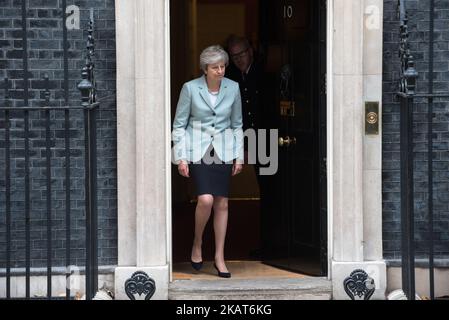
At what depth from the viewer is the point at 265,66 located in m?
9.15

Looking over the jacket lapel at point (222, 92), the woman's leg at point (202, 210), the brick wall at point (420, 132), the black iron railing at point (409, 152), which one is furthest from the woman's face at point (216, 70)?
the black iron railing at point (409, 152)

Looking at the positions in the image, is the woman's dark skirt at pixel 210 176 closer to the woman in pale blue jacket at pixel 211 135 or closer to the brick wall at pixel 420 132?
the woman in pale blue jacket at pixel 211 135

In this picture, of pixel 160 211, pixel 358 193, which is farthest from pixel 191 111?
pixel 358 193

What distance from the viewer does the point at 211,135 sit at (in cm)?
823

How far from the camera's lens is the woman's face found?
812cm

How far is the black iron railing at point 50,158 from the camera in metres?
7.20

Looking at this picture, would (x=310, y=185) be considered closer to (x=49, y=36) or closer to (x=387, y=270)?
(x=387, y=270)

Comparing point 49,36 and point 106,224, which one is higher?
point 49,36

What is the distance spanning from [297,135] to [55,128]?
6.46ft

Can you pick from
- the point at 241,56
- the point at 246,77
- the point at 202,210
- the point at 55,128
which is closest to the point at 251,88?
the point at 246,77

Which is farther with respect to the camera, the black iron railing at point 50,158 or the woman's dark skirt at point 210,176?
the woman's dark skirt at point 210,176

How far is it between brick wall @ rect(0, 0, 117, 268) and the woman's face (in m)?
0.76

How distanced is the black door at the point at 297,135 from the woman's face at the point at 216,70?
728mm

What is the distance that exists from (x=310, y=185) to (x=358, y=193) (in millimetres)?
672
